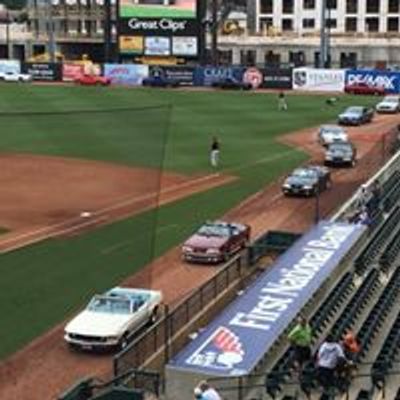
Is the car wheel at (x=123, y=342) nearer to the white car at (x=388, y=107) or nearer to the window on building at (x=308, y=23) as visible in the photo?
the white car at (x=388, y=107)

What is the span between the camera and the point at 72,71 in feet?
337

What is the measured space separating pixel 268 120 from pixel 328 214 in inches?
1244

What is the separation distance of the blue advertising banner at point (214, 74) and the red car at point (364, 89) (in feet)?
35.2

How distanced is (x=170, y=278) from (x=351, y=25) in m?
115

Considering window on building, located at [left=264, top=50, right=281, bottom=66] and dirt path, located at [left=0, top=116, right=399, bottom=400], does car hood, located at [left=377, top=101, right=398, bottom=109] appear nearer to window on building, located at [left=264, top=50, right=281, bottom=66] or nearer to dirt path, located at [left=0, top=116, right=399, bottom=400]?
dirt path, located at [left=0, top=116, right=399, bottom=400]

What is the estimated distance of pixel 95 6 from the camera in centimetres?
14825

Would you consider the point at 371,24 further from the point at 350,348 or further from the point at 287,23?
the point at 350,348

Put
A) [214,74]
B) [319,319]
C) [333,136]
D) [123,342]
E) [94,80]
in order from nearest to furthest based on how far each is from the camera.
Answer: [123,342] → [319,319] → [333,136] → [214,74] → [94,80]

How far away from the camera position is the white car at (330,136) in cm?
5825

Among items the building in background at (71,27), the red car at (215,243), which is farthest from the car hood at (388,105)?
the building in background at (71,27)

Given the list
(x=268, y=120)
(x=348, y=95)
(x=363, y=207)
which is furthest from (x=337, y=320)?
(x=348, y=95)

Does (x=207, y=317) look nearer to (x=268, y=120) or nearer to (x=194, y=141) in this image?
(x=194, y=141)

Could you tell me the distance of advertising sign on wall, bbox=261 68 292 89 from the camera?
313 ft

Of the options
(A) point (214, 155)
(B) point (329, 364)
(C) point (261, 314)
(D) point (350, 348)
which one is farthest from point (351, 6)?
(B) point (329, 364)
